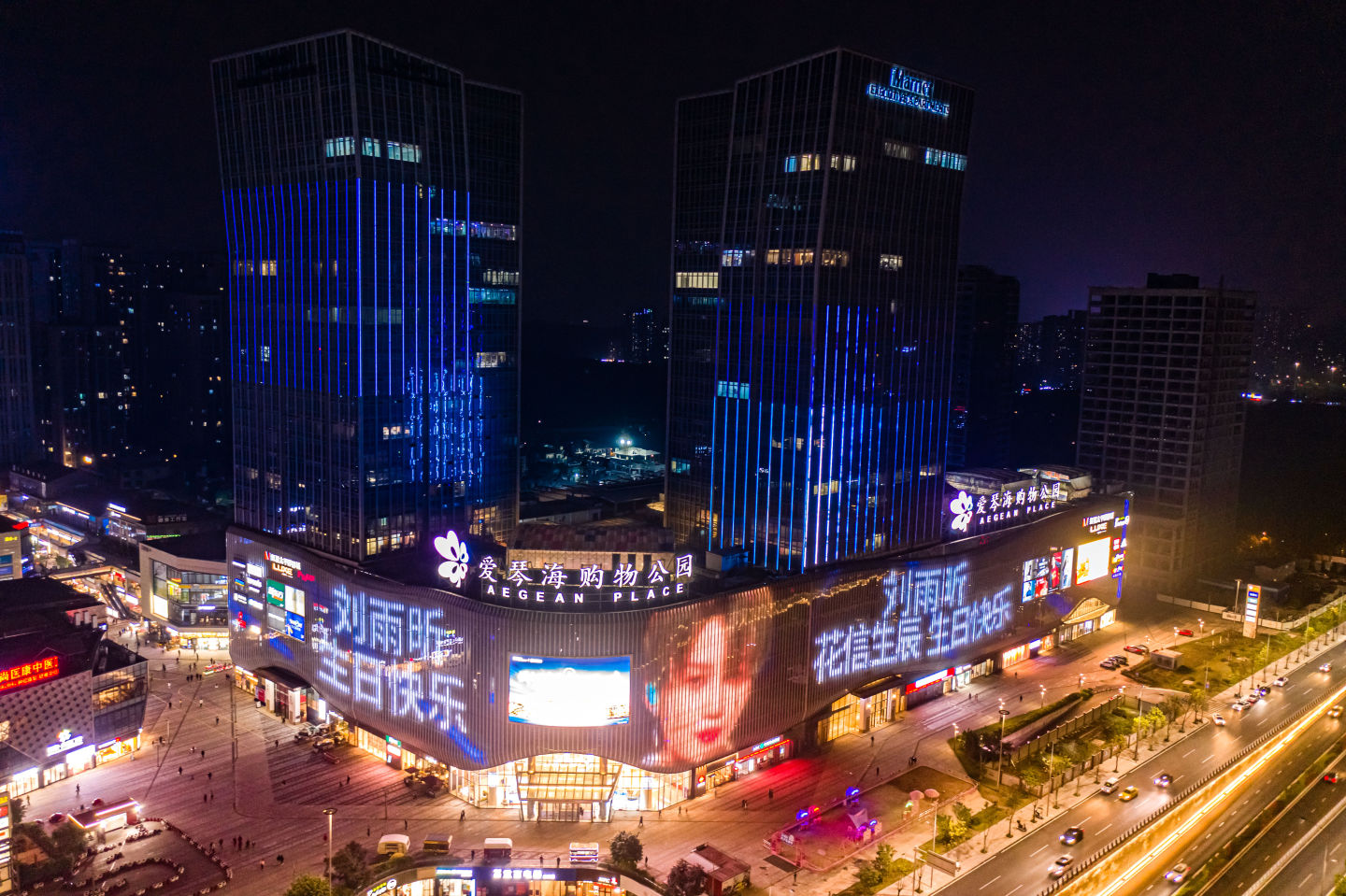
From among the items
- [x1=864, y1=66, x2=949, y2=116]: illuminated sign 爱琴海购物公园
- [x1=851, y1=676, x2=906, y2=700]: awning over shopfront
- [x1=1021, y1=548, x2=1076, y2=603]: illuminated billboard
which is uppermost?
[x1=864, y1=66, x2=949, y2=116]: illuminated sign 爱琴海购物公园

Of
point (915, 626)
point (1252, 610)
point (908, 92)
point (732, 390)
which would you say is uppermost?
point (908, 92)

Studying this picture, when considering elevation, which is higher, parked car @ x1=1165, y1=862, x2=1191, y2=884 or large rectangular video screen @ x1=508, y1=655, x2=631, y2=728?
large rectangular video screen @ x1=508, y1=655, x2=631, y2=728

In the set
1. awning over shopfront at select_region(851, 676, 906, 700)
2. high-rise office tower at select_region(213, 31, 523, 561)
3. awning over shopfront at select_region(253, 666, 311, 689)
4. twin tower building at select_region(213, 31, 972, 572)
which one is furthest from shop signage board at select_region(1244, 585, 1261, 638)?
awning over shopfront at select_region(253, 666, 311, 689)

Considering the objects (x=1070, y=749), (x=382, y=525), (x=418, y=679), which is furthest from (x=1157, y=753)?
(x=382, y=525)

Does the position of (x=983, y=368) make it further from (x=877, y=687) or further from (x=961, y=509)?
(x=877, y=687)

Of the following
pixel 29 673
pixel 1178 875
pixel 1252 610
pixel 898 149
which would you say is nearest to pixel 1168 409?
pixel 1252 610

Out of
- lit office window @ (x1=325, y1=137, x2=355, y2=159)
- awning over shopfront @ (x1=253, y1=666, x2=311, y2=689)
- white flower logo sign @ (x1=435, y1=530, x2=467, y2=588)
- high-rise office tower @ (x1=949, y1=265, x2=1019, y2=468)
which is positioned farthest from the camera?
high-rise office tower @ (x1=949, y1=265, x2=1019, y2=468)

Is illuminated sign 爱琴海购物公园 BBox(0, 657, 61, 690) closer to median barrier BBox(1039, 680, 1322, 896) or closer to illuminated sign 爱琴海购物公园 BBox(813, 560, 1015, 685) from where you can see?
illuminated sign 爱琴海购物公园 BBox(813, 560, 1015, 685)
